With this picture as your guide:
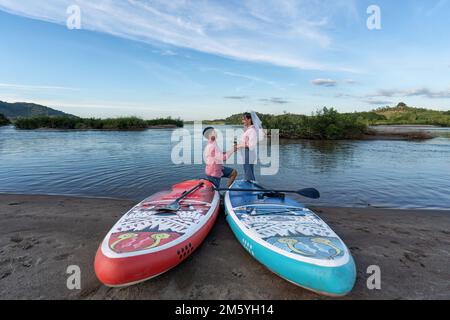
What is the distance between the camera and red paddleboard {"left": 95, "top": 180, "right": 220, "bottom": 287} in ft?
9.61

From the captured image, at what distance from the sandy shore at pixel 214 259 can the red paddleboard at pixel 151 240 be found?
263 mm

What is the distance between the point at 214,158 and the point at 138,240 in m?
3.45

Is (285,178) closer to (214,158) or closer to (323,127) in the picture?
(214,158)

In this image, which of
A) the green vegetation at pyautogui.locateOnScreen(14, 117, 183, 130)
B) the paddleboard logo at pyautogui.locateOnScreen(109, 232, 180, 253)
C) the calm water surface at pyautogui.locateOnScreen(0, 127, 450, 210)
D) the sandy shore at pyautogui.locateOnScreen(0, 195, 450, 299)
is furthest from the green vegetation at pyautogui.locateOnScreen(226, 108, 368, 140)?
the green vegetation at pyautogui.locateOnScreen(14, 117, 183, 130)

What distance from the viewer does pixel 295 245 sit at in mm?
3291

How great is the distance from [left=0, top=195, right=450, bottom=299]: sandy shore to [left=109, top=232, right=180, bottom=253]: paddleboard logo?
497 millimetres

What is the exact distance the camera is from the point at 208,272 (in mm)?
3506

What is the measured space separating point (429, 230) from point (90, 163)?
14.6 metres

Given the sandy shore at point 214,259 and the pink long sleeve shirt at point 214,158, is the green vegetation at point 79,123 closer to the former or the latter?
the sandy shore at point 214,259

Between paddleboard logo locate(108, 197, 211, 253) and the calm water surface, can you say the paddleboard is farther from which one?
the calm water surface

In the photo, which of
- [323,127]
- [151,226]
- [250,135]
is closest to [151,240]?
[151,226]
